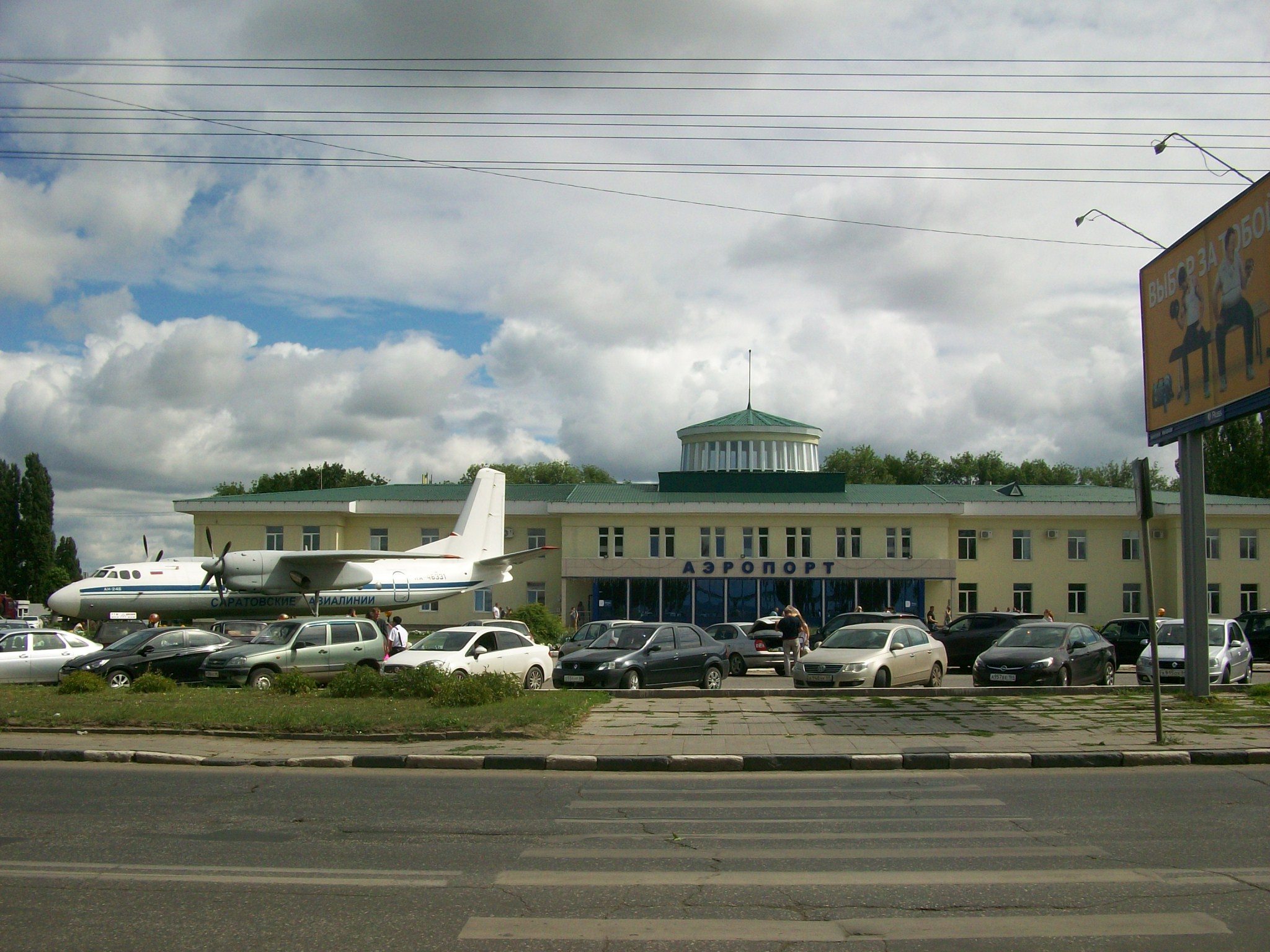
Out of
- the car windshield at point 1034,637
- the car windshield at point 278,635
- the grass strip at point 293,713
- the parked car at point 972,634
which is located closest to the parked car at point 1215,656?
the car windshield at point 1034,637

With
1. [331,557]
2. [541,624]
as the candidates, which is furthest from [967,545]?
[331,557]

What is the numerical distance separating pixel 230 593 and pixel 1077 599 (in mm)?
43217

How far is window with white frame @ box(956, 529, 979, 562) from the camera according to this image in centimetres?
5641

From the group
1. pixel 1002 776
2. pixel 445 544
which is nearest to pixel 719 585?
pixel 445 544

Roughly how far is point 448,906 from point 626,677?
14356mm

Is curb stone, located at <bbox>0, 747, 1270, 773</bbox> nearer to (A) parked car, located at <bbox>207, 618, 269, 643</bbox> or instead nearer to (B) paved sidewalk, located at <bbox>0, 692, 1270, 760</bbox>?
(B) paved sidewalk, located at <bbox>0, 692, 1270, 760</bbox>

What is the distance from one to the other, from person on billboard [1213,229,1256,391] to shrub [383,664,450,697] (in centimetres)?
1417

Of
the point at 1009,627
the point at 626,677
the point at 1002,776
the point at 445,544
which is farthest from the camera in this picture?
the point at 445,544

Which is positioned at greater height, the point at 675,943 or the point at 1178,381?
the point at 1178,381

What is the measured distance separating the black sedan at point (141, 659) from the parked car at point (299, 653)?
1.87 ft

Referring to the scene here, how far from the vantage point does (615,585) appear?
5453cm

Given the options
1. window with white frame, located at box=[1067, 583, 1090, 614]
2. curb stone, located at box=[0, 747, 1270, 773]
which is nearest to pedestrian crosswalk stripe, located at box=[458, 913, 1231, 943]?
curb stone, located at box=[0, 747, 1270, 773]

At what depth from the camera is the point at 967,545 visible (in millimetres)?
56625

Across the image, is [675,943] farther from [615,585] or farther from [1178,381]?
[615,585]
